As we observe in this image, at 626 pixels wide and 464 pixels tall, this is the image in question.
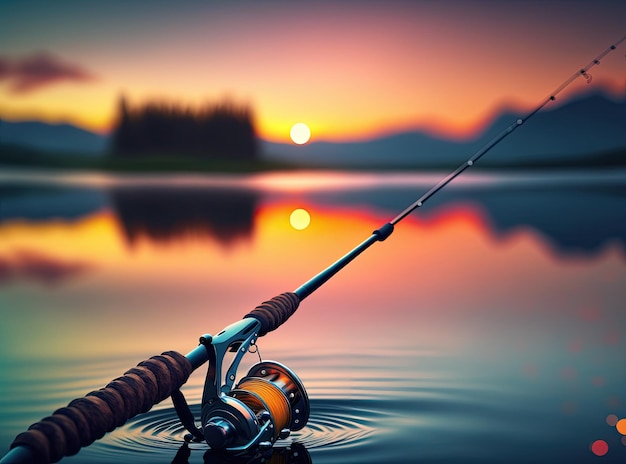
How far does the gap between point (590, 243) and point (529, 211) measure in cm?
1942

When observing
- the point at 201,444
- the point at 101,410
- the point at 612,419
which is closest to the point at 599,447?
the point at 612,419

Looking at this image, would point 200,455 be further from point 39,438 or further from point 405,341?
point 405,341

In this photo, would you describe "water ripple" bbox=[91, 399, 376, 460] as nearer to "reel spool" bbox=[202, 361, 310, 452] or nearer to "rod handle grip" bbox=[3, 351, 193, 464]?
"reel spool" bbox=[202, 361, 310, 452]

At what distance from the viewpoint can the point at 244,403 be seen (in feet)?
24.5

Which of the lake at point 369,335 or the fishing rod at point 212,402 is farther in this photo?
the lake at point 369,335

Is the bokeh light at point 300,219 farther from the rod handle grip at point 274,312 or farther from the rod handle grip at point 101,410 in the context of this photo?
the rod handle grip at point 101,410

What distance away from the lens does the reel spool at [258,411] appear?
7.05 meters

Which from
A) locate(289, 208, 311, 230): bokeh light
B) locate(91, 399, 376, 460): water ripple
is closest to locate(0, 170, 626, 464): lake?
locate(91, 399, 376, 460): water ripple

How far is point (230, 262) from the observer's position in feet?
74.3

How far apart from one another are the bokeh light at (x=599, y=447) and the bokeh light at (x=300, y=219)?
2581cm

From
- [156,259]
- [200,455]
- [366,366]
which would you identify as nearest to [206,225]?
[156,259]

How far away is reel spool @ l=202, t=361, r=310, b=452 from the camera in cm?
705

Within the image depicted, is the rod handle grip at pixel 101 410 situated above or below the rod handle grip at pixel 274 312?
below

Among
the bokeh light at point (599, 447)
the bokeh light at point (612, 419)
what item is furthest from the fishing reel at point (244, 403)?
the bokeh light at point (612, 419)
